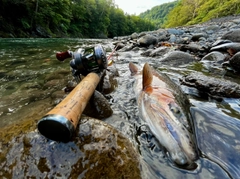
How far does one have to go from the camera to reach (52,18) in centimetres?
3053

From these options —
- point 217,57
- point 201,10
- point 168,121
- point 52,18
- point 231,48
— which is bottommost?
point 52,18

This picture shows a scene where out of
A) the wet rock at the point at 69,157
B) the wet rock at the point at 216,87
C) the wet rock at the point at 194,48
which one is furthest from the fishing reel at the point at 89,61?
the wet rock at the point at 194,48

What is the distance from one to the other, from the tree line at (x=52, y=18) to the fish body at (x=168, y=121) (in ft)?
68.4

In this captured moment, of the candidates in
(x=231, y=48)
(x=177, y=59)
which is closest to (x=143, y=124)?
(x=177, y=59)

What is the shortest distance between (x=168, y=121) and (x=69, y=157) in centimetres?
107

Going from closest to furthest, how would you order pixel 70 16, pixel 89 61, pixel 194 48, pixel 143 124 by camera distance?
pixel 143 124 → pixel 89 61 → pixel 194 48 → pixel 70 16

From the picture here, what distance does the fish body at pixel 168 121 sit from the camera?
1.63 metres

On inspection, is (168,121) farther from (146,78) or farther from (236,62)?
(236,62)

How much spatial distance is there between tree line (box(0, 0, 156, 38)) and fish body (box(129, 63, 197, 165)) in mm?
20842

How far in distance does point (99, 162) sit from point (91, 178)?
126 millimetres

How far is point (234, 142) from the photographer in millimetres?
1908

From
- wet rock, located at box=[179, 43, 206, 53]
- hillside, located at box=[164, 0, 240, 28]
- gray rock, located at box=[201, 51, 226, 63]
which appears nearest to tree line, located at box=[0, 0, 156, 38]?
wet rock, located at box=[179, 43, 206, 53]

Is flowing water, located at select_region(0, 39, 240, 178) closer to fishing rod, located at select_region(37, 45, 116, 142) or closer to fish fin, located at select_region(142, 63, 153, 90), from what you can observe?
fish fin, located at select_region(142, 63, 153, 90)

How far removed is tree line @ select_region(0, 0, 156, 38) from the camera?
22.3m
